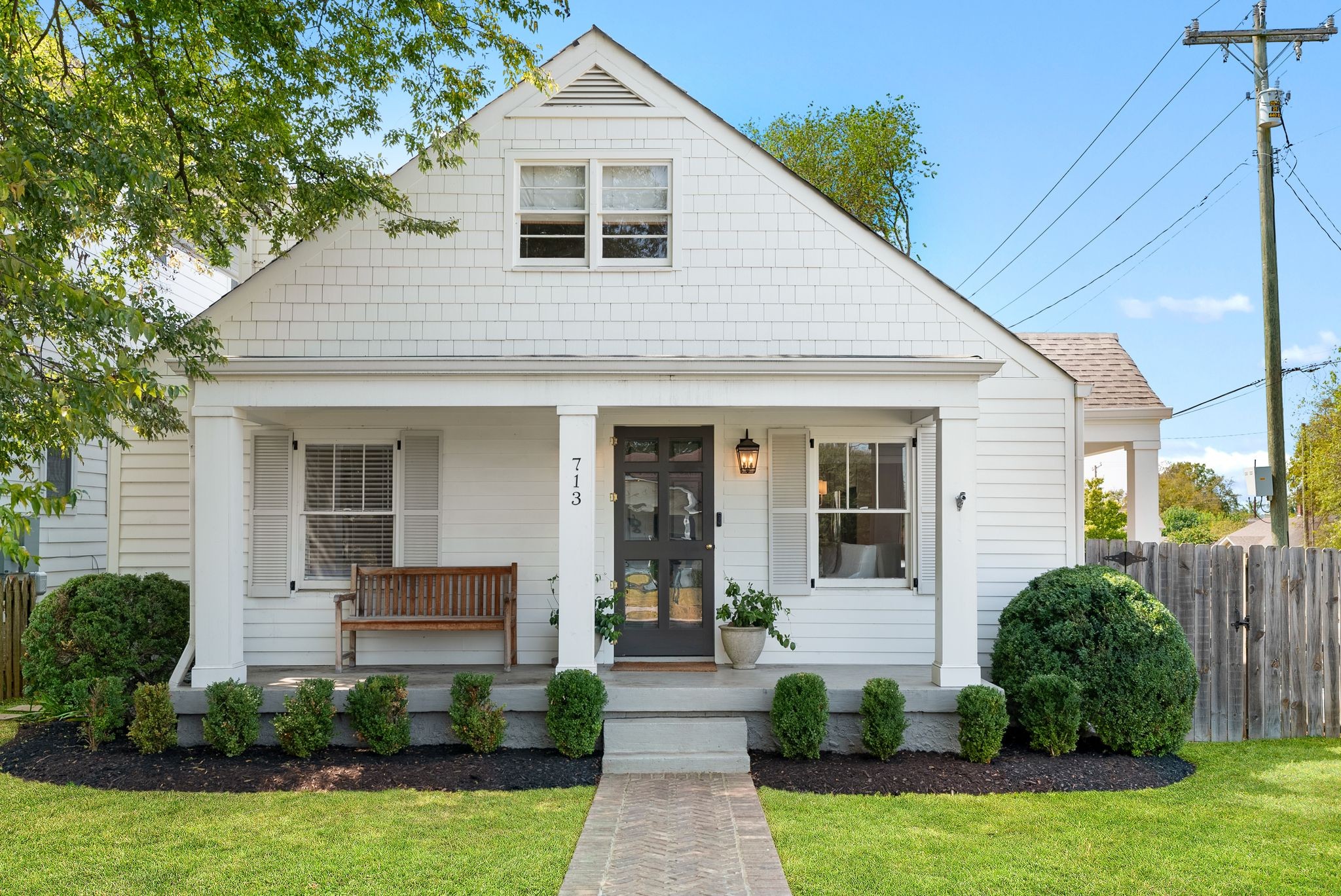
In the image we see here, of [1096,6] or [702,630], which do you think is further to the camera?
[1096,6]

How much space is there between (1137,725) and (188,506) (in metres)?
8.33

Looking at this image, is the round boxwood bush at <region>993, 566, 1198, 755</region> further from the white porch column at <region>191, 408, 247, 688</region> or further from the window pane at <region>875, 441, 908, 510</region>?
the white porch column at <region>191, 408, 247, 688</region>

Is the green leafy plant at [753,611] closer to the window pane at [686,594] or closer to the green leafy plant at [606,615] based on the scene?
the window pane at [686,594]

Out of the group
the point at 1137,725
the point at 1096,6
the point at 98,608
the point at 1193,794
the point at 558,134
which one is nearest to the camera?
the point at 1193,794

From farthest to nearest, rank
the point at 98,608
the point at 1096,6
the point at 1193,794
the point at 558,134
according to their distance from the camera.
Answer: the point at 1096,6
the point at 558,134
the point at 98,608
the point at 1193,794

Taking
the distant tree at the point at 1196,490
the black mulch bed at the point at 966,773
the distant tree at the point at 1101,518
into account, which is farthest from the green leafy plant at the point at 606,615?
the distant tree at the point at 1196,490

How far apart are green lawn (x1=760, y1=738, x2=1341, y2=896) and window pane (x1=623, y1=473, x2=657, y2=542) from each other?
3.04 metres

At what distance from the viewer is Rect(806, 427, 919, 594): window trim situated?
8.72 meters

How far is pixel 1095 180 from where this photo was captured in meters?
20.1

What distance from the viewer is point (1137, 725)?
7059mm

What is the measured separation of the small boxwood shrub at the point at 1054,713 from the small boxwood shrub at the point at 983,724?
0.27 metres

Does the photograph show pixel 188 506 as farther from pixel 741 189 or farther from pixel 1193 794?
pixel 1193 794

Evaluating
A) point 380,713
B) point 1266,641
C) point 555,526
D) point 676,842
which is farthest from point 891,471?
point 380,713

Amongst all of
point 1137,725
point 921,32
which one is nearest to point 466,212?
point 1137,725
